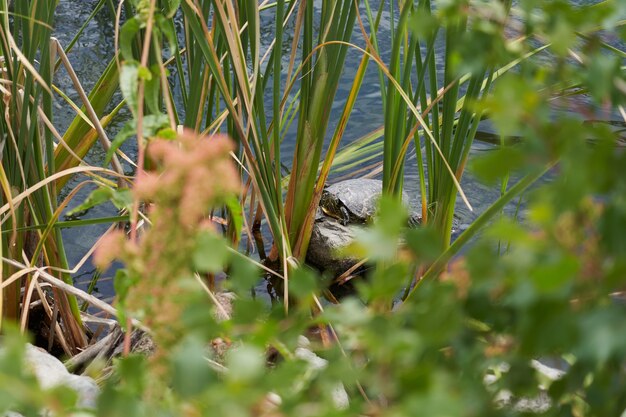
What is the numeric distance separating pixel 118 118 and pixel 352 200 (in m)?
1.14

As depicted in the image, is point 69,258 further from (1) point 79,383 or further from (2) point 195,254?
(2) point 195,254

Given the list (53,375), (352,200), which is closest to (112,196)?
(53,375)

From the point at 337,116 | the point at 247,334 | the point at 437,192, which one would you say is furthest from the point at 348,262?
the point at 247,334

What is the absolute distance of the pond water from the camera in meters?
2.91

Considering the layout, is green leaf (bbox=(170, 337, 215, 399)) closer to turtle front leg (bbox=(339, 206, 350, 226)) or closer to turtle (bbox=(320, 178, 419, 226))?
turtle (bbox=(320, 178, 419, 226))

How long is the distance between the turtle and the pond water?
0.57 feet

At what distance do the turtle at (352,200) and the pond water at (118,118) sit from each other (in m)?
0.17

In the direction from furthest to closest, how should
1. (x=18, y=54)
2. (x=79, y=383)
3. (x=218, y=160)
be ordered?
(x=18, y=54) < (x=79, y=383) < (x=218, y=160)

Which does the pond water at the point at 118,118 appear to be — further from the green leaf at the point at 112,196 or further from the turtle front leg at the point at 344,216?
the green leaf at the point at 112,196

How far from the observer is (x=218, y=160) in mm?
501

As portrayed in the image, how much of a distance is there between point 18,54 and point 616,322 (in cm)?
124

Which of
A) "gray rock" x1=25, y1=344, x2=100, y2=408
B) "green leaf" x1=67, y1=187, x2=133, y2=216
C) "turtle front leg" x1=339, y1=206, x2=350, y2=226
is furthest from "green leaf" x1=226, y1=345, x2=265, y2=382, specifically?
"turtle front leg" x1=339, y1=206, x2=350, y2=226

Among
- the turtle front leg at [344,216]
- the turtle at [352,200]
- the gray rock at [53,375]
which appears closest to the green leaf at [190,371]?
the gray rock at [53,375]

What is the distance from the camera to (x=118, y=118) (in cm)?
360
